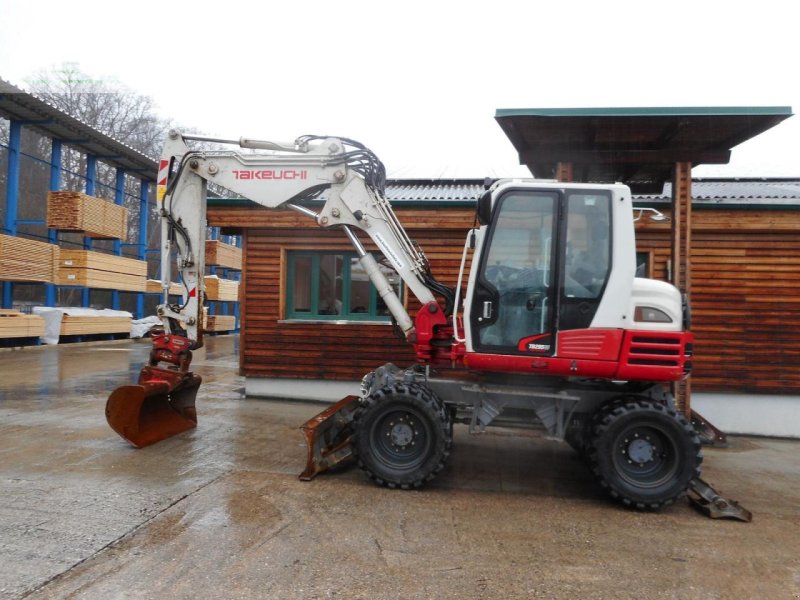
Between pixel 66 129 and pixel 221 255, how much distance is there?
874 cm

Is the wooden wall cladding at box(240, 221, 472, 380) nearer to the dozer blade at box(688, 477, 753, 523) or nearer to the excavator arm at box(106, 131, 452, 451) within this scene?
the excavator arm at box(106, 131, 452, 451)

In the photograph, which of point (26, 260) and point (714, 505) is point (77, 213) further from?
point (714, 505)

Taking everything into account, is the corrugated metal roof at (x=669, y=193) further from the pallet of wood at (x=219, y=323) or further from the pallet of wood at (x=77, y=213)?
the pallet of wood at (x=219, y=323)

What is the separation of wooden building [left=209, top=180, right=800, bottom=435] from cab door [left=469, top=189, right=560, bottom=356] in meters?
2.71

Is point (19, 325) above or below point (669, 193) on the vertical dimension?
below

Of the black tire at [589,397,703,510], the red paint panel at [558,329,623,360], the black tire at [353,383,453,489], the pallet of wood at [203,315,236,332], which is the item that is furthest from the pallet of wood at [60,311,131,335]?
the black tire at [589,397,703,510]

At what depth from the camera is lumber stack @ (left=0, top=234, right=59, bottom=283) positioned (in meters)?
16.0

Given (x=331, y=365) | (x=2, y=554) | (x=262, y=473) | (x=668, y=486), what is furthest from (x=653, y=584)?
(x=331, y=365)

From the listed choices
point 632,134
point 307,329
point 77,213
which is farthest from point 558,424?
point 77,213

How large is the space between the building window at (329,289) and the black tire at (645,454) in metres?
4.84

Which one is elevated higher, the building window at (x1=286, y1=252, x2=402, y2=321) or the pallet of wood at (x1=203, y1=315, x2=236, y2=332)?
the building window at (x1=286, y1=252, x2=402, y2=321)

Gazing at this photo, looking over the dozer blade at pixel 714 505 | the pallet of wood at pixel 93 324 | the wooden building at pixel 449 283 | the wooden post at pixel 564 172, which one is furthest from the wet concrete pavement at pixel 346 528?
the pallet of wood at pixel 93 324

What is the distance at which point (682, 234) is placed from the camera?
23.3 feet

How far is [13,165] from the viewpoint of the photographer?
17.4 meters
